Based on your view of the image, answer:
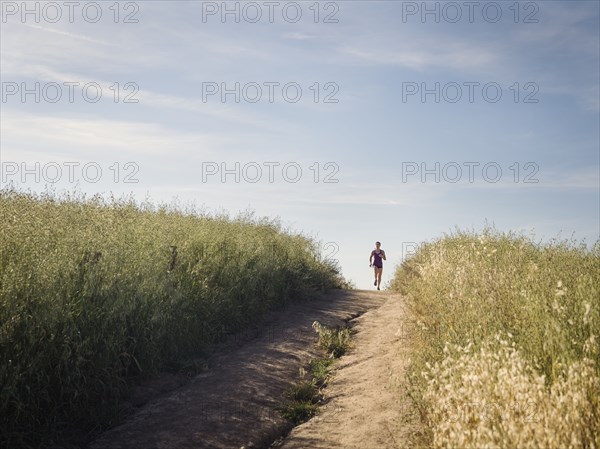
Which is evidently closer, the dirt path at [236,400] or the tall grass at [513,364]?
the tall grass at [513,364]

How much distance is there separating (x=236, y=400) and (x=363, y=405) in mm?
1671

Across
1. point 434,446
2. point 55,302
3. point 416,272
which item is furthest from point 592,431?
point 416,272

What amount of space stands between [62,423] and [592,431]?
211 inches

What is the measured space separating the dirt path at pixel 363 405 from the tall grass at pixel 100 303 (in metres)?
2.45

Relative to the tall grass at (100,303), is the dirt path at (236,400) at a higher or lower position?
lower

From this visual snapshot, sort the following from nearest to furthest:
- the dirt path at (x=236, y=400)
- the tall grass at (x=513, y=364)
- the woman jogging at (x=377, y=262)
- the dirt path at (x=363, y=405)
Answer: the tall grass at (x=513, y=364), the dirt path at (x=363, y=405), the dirt path at (x=236, y=400), the woman jogging at (x=377, y=262)

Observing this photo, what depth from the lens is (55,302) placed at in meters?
6.59

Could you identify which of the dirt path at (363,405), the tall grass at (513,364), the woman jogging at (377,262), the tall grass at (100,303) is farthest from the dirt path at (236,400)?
the woman jogging at (377,262)

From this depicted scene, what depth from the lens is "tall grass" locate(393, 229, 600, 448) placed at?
4.06 metres

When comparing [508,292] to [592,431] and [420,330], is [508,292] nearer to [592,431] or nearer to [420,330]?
[420,330]

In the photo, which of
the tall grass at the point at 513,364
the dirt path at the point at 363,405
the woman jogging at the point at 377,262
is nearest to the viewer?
the tall grass at the point at 513,364

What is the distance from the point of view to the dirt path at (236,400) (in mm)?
5938

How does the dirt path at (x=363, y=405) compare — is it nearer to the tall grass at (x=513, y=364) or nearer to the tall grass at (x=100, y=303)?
the tall grass at (x=513, y=364)

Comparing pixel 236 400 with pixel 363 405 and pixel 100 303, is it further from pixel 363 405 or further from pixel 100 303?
pixel 100 303
